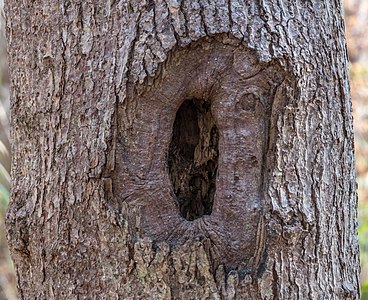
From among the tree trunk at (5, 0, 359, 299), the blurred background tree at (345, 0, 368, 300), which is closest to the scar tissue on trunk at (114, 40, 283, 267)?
the tree trunk at (5, 0, 359, 299)

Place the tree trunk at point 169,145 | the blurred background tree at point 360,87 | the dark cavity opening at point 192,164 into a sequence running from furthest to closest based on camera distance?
the blurred background tree at point 360,87 → the dark cavity opening at point 192,164 → the tree trunk at point 169,145

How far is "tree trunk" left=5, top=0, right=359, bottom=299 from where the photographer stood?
1.13 meters

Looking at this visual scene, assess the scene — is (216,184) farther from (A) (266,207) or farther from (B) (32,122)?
(B) (32,122)

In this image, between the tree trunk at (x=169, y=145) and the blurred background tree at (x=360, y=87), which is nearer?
the tree trunk at (x=169, y=145)

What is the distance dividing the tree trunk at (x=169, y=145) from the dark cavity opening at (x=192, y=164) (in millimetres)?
71

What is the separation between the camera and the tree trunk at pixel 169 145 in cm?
113

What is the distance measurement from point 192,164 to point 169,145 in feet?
0.30

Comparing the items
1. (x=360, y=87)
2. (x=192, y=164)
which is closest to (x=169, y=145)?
(x=192, y=164)

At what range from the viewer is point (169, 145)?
1209mm

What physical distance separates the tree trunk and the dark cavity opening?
7cm

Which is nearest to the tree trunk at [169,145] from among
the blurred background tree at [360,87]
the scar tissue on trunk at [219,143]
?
the scar tissue on trunk at [219,143]

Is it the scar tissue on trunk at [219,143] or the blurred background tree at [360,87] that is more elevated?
the blurred background tree at [360,87]

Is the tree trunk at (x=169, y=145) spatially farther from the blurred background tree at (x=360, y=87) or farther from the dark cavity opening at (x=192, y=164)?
the blurred background tree at (x=360, y=87)

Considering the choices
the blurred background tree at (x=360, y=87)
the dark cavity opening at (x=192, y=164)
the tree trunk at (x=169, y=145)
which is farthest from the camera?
the blurred background tree at (x=360, y=87)
